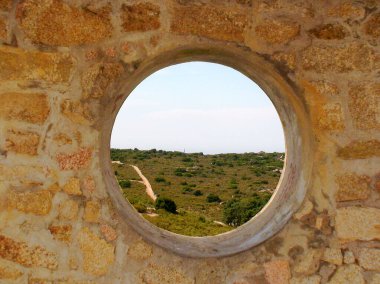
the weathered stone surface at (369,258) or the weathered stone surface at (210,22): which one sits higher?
the weathered stone surface at (210,22)

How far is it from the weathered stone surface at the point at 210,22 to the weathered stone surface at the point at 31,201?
1.18 m

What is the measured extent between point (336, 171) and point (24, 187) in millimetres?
1831

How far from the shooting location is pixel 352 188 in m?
2.66

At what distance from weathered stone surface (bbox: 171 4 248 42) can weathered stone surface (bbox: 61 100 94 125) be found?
2.20 ft

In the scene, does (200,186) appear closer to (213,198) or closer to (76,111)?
(213,198)

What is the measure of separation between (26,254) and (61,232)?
0.22 m

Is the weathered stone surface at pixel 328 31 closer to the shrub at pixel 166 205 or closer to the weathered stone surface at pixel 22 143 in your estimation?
the weathered stone surface at pixel 22 143

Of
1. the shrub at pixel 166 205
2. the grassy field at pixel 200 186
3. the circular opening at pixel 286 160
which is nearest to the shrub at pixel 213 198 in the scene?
Answer: the grassy field at pixel 200 186

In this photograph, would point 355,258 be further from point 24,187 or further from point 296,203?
point 24,187

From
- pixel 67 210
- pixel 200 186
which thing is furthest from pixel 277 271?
pixel 200 186

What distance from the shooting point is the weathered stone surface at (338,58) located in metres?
2.64

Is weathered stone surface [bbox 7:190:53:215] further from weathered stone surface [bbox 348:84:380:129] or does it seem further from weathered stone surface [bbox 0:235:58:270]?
weathered stone surface [bbox 348:84:380:129]

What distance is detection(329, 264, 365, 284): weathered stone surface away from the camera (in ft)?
8.54

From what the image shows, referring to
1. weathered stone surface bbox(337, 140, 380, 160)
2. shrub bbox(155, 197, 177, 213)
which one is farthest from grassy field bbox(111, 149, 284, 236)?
weathered stone surface bbox(337, 140, 380, 160)
